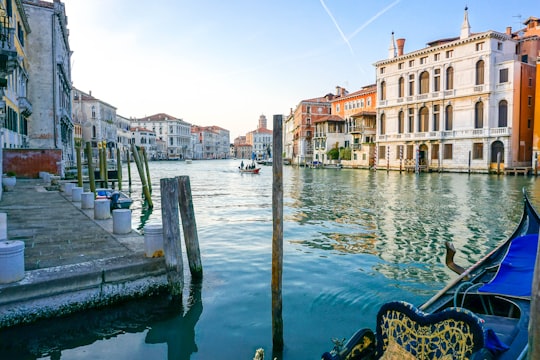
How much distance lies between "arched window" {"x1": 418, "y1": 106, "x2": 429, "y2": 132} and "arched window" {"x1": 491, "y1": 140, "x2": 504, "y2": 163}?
Result: 5.47 m

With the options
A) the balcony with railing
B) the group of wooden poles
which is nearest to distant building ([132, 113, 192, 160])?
the balcony with railing

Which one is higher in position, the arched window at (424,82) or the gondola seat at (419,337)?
the arched window at (424,82)

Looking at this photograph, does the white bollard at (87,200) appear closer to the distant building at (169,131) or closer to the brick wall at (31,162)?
the brick wall at (31,162)

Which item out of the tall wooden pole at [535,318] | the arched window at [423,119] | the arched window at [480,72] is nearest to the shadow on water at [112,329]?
the tall wooden pole at [535,318]

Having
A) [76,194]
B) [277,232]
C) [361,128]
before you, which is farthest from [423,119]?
[277,232]

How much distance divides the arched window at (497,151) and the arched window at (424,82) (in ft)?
22.5

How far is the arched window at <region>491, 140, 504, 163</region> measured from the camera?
27125 millimetres

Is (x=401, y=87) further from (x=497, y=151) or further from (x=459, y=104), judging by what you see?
(x=497, y=151)

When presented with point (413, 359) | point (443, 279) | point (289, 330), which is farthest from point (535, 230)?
point (413, 359)

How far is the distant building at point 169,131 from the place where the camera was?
88062 millimetres

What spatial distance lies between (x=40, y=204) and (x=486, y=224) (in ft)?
32.4

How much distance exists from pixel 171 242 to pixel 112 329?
1.03m

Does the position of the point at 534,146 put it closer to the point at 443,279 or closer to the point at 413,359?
the point at 443,279

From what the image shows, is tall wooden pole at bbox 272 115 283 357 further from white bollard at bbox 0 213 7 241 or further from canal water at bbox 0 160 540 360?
white bollard at bbox 0 213 7 241
